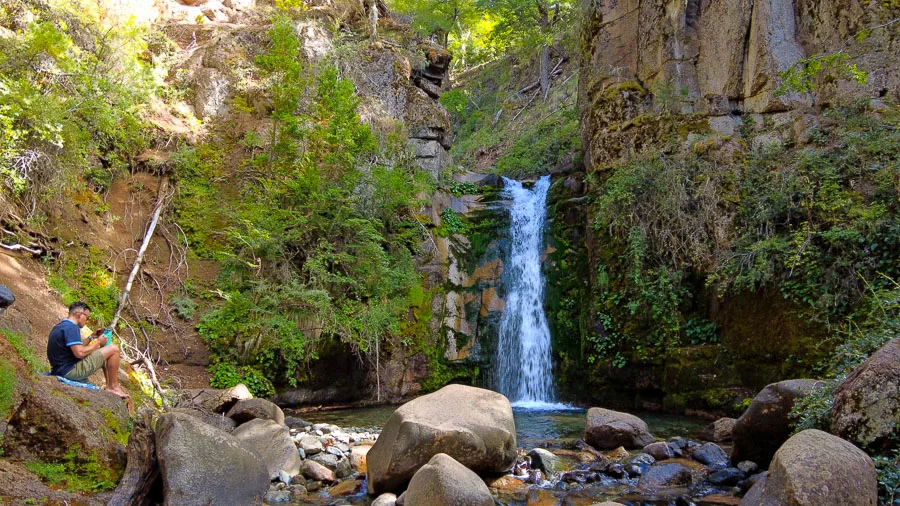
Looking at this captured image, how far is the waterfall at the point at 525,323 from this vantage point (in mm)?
11969

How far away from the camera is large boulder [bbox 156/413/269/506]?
4527 mm

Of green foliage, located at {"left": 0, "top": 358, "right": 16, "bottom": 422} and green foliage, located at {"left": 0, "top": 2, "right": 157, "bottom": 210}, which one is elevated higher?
green foliage, located at {"left": 0, "top": 2, "right": 157, "bottom": 210}

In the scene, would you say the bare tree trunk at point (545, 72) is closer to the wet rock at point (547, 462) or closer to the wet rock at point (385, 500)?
the wet rock at point (547, 462)

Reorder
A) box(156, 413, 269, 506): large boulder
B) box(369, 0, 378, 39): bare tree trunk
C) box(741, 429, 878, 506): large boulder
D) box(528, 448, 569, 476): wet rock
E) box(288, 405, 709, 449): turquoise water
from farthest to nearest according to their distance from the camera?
box(369, 0, 378, 39): bare tree trunk < box(288, 405, 709, 449): turquoise water < box(528, 448, 569, 476): wet rock < box(156, 413, 269, 506): large boulder < box(741, 429, 878, 506): large boulder

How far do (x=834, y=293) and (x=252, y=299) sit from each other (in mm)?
9569

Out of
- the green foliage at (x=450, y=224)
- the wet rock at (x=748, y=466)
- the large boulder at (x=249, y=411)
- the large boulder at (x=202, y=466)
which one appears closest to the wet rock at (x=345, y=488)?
the large boulder at (x=202, y=466)

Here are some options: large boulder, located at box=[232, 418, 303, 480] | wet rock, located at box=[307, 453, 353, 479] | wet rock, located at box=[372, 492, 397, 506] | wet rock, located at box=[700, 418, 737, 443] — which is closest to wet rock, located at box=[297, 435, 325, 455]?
wet rock, located at box=[307, 453, 353, 479]

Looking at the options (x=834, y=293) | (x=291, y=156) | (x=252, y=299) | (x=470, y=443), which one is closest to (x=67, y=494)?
(x=470, y=443)

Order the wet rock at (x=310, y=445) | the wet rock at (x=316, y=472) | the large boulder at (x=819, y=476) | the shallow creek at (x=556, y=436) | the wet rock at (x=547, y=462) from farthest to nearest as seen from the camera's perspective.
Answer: the wet rock at (x=310, y=445) < the wet rock at (x=547, y=462) < the wet rock at (x=316, y=472) < the shallow creek at (x=556, y=436) < the large boulder at (x=819, y=476)

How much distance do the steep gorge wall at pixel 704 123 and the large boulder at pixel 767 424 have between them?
288 centimetres

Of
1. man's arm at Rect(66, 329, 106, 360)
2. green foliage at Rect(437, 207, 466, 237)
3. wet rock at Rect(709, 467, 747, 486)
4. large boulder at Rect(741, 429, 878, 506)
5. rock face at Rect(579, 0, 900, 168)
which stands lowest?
wet rock at Rect(709, 467, 747, 486)

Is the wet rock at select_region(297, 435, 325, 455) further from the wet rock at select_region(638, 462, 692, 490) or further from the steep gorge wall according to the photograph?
the steep gorge wall

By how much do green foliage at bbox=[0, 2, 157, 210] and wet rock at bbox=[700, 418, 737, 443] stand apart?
1017 cm

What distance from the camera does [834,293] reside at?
8.22 meters
